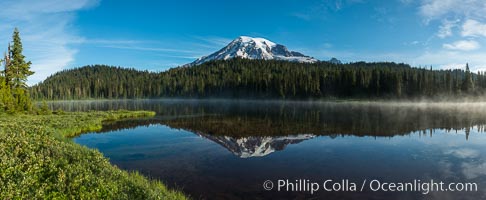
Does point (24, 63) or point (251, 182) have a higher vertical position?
point (24, 63)

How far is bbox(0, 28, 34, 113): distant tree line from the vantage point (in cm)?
5334

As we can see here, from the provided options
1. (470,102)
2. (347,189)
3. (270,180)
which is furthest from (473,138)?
(470,102)

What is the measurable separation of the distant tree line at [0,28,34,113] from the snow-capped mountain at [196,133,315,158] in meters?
39.4

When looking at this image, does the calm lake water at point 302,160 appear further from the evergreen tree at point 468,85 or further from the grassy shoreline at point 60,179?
the evergreen tree at point 468,85

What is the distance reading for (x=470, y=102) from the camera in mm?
144500

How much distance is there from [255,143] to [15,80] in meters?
62.7

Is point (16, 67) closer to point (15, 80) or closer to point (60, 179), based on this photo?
point (15, 80)

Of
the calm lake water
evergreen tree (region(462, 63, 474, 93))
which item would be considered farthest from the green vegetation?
Answer: evergreen tree (region(462, 63, 474, 93))

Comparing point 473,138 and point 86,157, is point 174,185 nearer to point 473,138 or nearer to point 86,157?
point 86,157

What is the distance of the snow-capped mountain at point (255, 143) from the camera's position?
27380 mm

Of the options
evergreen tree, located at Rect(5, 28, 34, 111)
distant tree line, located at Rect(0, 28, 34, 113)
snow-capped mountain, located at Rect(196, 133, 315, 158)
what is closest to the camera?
snow-capped mountain, located at Rect(196, 133, 315, 158)

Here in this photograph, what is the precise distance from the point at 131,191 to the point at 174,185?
516cm

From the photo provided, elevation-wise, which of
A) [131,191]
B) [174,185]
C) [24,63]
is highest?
[24,63]

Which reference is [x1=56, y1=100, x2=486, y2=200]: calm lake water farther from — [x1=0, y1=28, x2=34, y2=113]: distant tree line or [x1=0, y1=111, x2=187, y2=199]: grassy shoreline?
[x1=0, y1=28, x2=34, y2=113]: distant tree line
